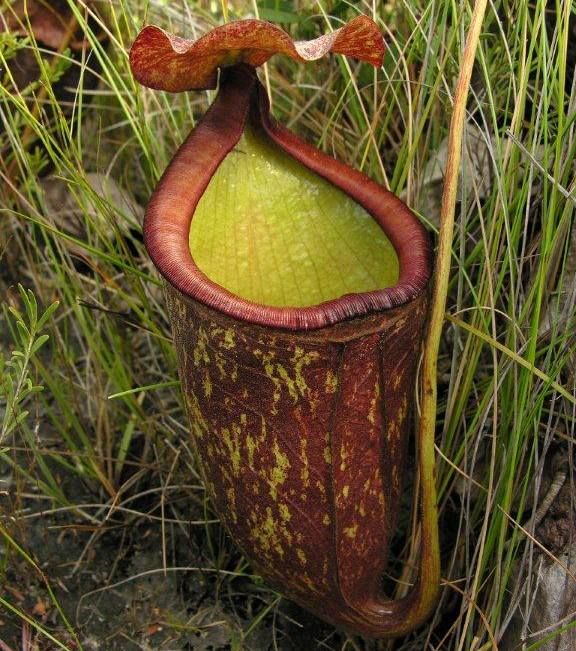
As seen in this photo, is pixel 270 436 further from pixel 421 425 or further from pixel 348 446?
pixel 421 425

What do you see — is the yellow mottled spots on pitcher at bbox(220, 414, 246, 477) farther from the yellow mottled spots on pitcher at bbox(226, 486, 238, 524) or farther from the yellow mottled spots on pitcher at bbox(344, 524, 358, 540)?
the yellow mottled spots on pitcher at bbox(344, 524, 358, 540)

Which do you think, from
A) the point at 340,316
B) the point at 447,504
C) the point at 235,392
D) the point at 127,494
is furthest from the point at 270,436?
the point at 127,494

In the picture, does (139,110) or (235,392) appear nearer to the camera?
(235,392)

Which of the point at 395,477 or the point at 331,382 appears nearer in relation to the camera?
the point at 331,382

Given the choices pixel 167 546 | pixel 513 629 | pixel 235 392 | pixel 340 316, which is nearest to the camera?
pixel 340 316

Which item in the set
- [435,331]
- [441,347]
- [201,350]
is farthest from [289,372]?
[441,347]

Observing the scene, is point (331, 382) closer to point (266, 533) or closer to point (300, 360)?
point (300, 360)
